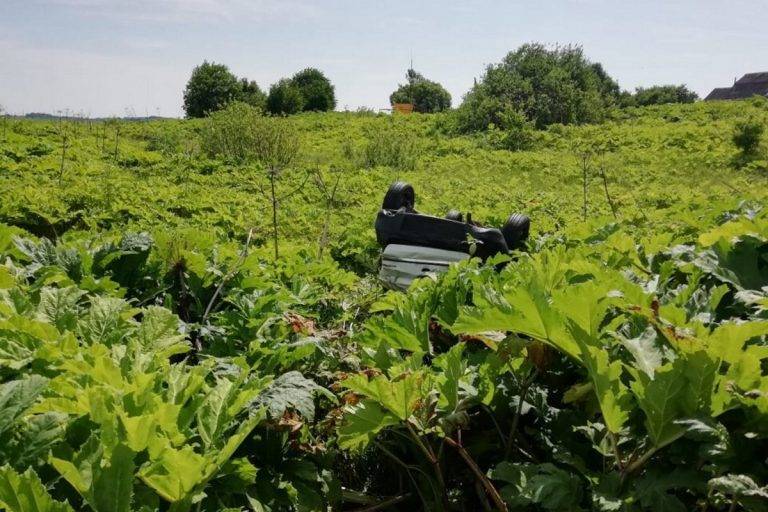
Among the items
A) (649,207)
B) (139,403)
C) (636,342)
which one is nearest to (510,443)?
(636,342)

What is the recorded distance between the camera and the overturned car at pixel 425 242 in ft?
14.9

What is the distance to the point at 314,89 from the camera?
163 ft

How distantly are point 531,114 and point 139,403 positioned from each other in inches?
1145

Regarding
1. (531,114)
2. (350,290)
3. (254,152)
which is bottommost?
(350,290)

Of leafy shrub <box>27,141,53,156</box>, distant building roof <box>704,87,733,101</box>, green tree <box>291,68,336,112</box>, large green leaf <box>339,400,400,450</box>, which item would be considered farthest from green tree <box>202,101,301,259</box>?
distant building roof <box>704,87,733,101</box>

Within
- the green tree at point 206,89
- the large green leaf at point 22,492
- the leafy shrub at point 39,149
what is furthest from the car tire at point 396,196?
the green tree at point 206,89

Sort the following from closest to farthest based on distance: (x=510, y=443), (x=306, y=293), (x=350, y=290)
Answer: (x=510, y=443)
(x=306, y=293)
(x=350, y=290)

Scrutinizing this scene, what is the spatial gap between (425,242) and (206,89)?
44.0 metres

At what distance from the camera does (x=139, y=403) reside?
108cm

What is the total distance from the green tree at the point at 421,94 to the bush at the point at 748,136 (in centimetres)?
5213

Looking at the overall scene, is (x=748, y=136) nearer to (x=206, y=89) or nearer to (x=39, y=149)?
(x=39, y=149)

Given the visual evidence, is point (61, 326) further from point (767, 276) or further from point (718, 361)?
point (767, 276)

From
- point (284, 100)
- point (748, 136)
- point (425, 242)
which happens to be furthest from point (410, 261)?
point (284, 100)

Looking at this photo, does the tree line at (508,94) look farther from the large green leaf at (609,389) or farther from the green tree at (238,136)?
the large green leaf at (609,389)
